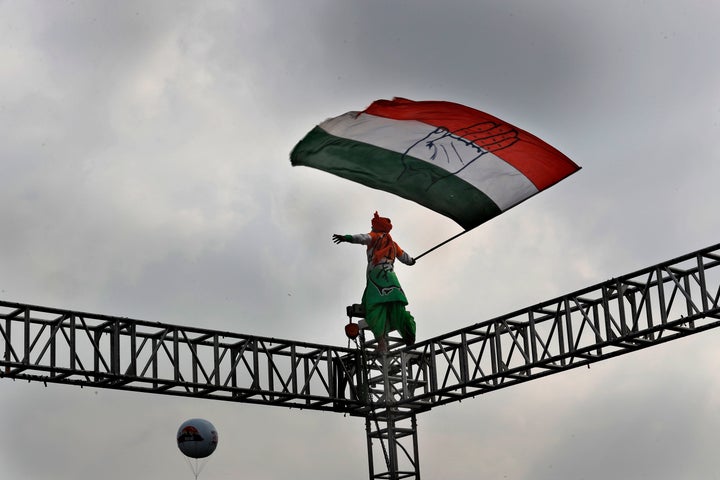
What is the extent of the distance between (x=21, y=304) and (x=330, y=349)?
6392mm

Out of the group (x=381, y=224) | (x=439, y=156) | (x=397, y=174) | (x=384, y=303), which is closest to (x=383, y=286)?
(x=384, y=303)

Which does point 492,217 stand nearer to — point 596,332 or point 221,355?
point 596,332

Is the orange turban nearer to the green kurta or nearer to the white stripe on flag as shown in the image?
the green kurta

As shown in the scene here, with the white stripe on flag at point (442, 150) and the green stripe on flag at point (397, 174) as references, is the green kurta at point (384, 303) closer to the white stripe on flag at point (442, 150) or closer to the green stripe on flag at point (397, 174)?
the green stripe on flag at point (397, 174)

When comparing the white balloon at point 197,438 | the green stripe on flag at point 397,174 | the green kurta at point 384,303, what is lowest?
the white balloon at point 197,438

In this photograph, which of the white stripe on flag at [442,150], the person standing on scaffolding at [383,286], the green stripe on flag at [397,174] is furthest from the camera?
the person standing on scaffolding at [383,286]

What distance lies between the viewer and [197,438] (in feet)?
88.8

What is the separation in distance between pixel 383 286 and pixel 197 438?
4614mm

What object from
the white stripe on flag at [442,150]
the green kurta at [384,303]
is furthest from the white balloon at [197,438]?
the white stripe on flag at [442,150]

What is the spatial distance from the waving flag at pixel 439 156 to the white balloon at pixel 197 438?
4874mm

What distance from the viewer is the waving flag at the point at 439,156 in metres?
26.4

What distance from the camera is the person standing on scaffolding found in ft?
95.2

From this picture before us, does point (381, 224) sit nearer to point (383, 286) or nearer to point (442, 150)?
point (383, 286)

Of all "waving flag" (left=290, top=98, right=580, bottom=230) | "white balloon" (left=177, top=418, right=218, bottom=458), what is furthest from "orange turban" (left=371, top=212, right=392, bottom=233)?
"white balloon" (left=177, top=418, right=218, bottom=458)
